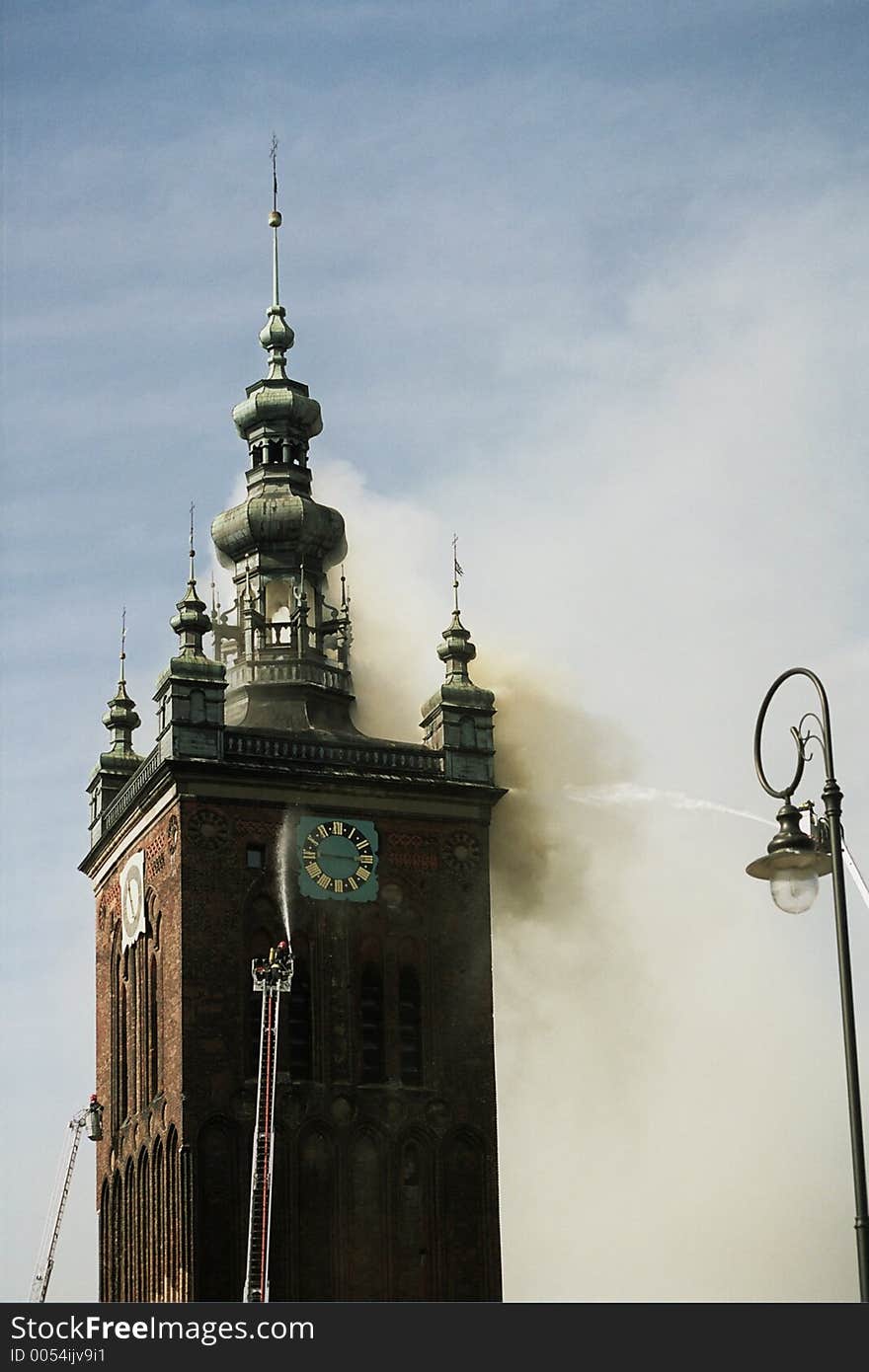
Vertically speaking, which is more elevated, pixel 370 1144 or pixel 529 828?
pixel 529 828

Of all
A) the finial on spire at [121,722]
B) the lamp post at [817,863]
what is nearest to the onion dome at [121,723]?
the finial on spire at [121,722]

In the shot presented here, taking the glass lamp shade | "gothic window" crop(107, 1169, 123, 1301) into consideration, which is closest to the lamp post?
the glass lamp shade

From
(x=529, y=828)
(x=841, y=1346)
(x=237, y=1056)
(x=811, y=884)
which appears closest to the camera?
(x=811, y=884)

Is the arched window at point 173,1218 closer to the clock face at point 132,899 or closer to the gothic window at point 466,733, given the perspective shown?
the clock face at point 132,899

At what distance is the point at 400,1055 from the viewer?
96125 millimetres

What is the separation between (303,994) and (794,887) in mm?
46698

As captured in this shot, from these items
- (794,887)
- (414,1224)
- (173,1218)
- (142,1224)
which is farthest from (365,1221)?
(794,887)

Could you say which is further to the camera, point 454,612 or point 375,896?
point 454,612

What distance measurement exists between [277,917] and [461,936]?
641 cm

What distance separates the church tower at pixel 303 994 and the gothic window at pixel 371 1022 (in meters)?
0.07

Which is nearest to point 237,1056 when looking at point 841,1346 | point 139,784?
point 139,784

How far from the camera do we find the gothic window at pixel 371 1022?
9556 cm

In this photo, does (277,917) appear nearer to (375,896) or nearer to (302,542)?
(375,896)

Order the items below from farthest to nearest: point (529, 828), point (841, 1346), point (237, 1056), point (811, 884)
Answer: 1. point (529, 828)
2. point (237, 1056)
3. point (841, 1346)
4. point (811, 884)
